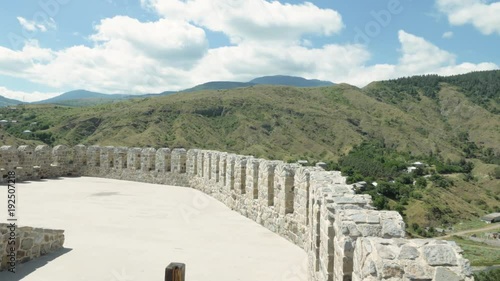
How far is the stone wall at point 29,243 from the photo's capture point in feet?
20.5

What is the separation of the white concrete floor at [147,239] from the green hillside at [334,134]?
31.5 meters

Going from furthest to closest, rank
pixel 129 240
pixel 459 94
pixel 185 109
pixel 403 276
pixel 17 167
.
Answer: pixel 459 94, pixel 185 109, pixel 17 167, pixel 129 240, pixel 403 276

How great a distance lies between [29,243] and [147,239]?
232 centimetres

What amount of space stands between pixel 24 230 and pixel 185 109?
6603cm

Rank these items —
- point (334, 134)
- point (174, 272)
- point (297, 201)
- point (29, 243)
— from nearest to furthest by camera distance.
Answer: point (174, 272), point (29, 243), point (297, 201), point (334, 134)

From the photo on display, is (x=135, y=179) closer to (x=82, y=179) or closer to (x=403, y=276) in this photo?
(x=82, y=179)

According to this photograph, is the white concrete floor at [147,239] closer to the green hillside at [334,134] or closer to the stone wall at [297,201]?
the stone wall at [297,201]

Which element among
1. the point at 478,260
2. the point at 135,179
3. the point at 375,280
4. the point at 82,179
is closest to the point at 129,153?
the point at 135,179

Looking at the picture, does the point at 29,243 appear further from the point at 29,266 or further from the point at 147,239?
the point at 147,239

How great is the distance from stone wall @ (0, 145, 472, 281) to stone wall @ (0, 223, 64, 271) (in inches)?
177

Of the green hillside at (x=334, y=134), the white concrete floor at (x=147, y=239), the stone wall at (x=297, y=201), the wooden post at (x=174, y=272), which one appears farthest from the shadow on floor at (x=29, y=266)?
the green hillside at (x=334, y=134)

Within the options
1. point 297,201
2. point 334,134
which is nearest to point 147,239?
point 297,201

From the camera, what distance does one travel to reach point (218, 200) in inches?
520

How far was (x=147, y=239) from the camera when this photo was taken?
335 inches
